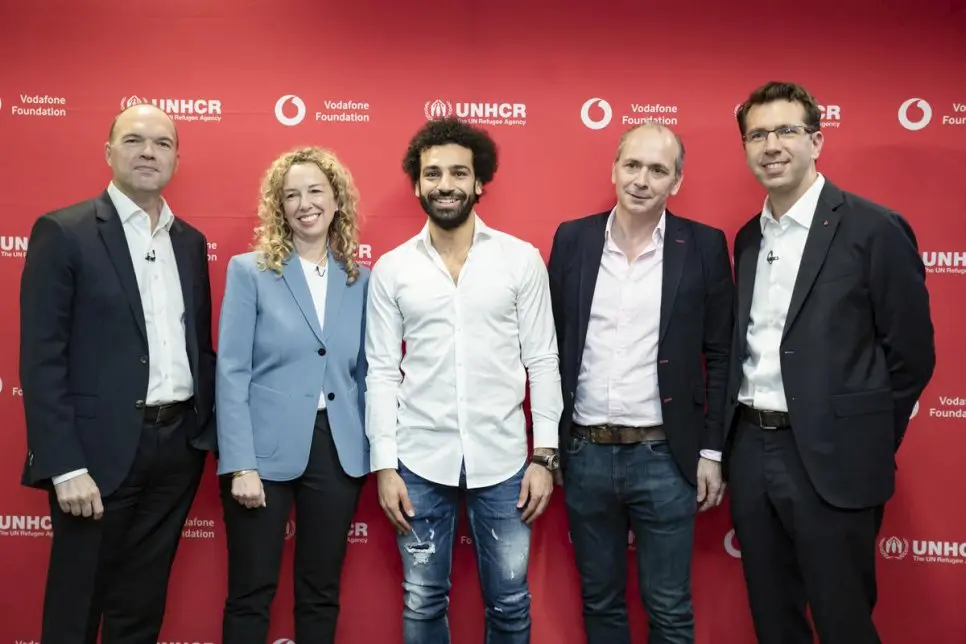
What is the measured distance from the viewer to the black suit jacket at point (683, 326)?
246cm

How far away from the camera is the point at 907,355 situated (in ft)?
7.40

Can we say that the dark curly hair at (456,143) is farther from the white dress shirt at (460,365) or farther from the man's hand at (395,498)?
the man's hand at (395,498)

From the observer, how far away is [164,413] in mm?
2434

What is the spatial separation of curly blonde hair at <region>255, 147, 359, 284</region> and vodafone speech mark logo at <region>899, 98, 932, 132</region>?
7.52 ft

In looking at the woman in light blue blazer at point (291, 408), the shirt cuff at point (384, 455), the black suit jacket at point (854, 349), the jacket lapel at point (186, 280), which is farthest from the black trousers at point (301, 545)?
the black suit jacket at point (854, 349)

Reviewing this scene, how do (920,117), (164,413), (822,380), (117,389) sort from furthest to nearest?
(920,117) < (164,413) < (117,389) < (822,380)

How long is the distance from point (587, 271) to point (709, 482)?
33.8 inches

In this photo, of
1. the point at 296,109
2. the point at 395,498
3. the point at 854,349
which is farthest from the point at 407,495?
the point at 296,109

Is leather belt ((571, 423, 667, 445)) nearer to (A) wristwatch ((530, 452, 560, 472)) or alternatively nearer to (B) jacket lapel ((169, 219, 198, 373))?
(A) wristwatch ((530, 452, 560, 472))

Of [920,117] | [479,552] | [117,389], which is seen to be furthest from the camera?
[920,117]

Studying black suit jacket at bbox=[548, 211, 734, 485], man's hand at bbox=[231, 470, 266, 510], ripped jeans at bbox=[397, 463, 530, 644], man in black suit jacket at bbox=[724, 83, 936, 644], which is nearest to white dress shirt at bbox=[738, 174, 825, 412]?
man in black suit jacket at bbox=[724, 83, 936, 644]

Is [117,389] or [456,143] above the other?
[456,143]

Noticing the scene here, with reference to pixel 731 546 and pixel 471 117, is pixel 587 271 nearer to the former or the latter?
pixel 471 117

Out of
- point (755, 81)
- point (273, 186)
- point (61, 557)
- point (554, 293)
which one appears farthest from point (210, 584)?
point (755, 81)
